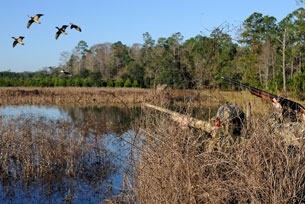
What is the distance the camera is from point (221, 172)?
3.12 m

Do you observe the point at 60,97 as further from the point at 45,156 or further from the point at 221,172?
the point at 221,172

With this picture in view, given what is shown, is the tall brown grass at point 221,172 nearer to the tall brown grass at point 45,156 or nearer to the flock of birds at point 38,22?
the flock of birds at point 38,22

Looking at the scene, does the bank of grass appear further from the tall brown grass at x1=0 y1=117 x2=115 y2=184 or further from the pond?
the tall brown grass at x1=0 y1=117 x2=115 y2=184

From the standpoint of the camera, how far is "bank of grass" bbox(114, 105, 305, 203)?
2611mm

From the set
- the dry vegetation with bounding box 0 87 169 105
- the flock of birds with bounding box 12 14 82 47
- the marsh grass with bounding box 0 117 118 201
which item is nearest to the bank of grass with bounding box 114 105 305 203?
the flock of birds with bounding box 12 14 82 47

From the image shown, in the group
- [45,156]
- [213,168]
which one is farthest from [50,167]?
[213,168]

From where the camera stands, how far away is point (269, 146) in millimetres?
2967

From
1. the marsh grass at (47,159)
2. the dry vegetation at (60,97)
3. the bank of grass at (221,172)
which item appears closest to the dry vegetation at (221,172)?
the bank of grass at (221,172)

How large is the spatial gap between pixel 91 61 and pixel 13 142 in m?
55.8

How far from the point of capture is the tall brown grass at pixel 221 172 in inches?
103

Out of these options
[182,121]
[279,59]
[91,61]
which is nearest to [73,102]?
[182,121]

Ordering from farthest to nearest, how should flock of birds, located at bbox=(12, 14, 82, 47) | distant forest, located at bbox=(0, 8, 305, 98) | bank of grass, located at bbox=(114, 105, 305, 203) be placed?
1. distant forest, located at bbox=(0, 8, 305, 98)
2. flock of birds, located at bbox=(12, 14, 82, 47)
3. bank of grass, located at bbox=(114, 105, 305, 203)

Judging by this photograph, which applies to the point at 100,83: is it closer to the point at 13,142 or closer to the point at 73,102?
the point at 73,102

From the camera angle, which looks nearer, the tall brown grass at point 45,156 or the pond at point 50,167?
the pond at point 50,167
